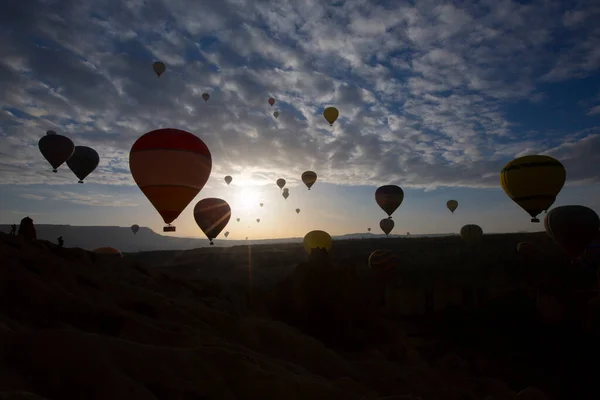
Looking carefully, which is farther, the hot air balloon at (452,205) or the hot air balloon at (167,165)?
the hot air balloon at (452,205)

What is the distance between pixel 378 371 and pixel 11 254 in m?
12.1

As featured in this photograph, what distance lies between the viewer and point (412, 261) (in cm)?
5712

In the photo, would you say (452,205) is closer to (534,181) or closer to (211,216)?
(534,181)

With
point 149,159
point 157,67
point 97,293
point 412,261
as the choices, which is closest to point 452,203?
point 412,261

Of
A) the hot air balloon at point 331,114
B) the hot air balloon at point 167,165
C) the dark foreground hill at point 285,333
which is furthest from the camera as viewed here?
the hot air balloon at point 331,114

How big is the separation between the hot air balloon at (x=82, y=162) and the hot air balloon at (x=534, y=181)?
36.7 m

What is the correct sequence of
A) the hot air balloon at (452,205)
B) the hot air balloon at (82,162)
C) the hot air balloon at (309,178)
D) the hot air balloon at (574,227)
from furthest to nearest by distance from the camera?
the hot air balloon at (452,205), the hot air balloon at (309,178), the hot air balloon at (82,162), the hot air balloon at (574,227)

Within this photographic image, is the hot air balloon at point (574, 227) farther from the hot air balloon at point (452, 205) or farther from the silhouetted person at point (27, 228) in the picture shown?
the hot air balloon at point (452, 205)

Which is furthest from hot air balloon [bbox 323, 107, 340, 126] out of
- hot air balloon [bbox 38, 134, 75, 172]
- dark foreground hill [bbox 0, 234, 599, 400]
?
hot air balloon [bbox 38, 134, 75, 172]

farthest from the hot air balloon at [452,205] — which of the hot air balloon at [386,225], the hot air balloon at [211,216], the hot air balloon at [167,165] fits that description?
the hot air balloon at [167,165]

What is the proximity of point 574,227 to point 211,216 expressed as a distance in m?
28.0

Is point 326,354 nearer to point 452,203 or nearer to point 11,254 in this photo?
point 11,254

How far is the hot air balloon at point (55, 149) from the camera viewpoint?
33.8m

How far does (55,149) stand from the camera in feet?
111
